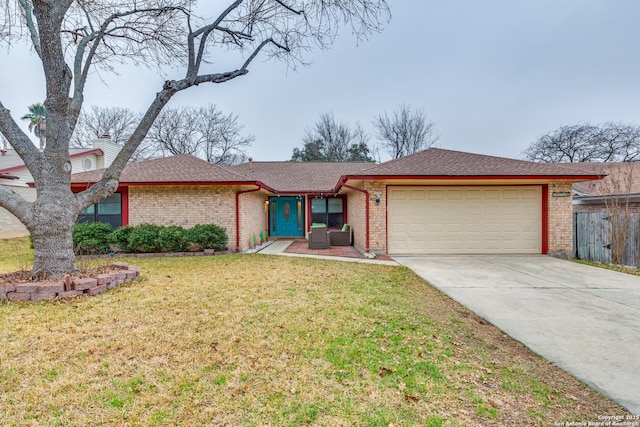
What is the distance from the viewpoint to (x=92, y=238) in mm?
10078

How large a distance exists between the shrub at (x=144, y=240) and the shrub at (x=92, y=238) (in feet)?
2.51

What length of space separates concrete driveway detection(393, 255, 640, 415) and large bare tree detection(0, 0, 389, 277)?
19.1 feet

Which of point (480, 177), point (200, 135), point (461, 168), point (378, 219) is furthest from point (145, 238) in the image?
point (200, 135)

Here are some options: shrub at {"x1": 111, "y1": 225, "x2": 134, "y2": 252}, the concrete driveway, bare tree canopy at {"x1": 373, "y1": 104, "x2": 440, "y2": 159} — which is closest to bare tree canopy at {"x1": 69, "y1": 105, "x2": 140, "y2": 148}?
shrub at {"x1": 111, "y1": 225, "x2": 134, "y2": 252}

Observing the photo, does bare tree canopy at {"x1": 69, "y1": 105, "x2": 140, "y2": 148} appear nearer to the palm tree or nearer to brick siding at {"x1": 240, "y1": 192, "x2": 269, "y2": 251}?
the palm tree

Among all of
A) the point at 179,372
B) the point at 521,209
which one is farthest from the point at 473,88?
the point at 179,372

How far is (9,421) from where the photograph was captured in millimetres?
2059

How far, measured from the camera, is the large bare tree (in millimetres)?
5484

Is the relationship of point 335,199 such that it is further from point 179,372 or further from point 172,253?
point 179,372

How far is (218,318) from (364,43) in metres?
6.69

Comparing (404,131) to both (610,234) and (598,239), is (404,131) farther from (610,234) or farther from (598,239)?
(610,234)

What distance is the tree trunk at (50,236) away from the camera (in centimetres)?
541

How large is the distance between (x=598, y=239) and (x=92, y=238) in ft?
50.0

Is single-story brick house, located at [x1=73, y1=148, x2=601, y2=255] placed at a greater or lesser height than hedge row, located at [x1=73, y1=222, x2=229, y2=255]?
greater
